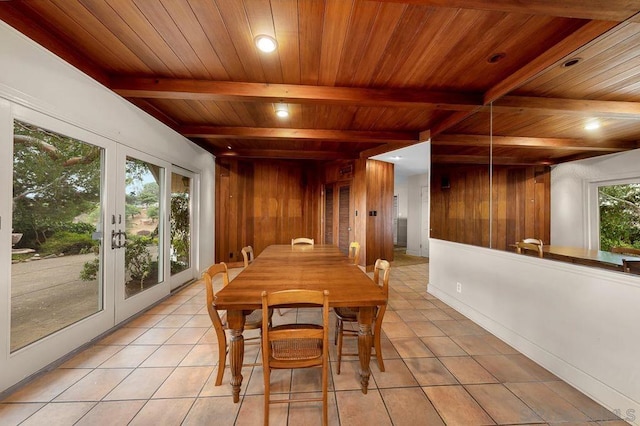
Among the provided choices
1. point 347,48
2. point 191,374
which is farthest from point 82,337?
point 347,48

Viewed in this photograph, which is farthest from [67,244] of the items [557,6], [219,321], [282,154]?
[557,6]

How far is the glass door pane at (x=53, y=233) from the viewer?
1.81 metres

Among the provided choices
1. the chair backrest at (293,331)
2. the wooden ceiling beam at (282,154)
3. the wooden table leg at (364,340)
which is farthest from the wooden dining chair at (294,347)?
the wooden ceiling beam at (282,154)

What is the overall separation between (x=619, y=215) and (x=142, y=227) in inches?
181

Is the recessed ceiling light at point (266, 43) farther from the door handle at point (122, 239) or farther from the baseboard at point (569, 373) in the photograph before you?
the baseboard at point (569, 373)

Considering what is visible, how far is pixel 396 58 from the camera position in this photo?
6.97 ft

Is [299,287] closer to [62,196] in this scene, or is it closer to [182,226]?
[62,196]

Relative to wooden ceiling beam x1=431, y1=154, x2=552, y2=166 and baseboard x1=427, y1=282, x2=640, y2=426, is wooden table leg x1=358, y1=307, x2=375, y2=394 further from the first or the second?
wooden ceiling beam x1=431, y1=154, x2=552, y2=166

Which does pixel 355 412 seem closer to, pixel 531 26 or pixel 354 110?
pixel 531 26

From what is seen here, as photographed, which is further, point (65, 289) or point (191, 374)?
point (65, 289)

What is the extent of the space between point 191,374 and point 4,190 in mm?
1877

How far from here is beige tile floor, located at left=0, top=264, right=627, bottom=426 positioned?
150 centimetres

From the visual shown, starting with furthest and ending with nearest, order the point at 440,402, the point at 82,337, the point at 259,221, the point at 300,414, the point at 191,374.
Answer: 1. the point at 259,221
2. the point at 82,337
3. the point at 191,374
4. the point at 440,402
5. the point at 300,414

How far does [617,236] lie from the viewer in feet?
5.18
